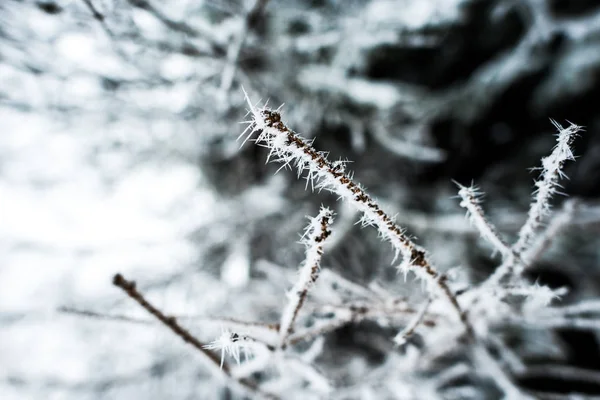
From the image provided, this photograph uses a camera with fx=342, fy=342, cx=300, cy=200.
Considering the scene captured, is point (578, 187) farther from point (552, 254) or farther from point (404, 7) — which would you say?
point (404, 7)

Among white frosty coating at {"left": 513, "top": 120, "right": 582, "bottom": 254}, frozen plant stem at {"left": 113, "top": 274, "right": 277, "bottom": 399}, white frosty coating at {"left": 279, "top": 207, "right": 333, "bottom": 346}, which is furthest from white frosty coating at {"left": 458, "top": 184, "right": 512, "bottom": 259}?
frozen plant stem at {"left": 113, "top": 274, "right": 277, "bottom": 399}

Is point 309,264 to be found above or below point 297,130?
below

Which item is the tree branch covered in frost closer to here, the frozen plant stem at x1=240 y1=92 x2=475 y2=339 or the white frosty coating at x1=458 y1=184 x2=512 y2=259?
the white frosty coating at x1=458 y1=184 x2=512 y2=259

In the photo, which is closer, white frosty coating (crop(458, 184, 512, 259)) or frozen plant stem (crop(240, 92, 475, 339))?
frozen plant stem (crop(240, 92, 475, 339))

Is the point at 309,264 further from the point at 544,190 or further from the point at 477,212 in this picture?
the point at 544,190

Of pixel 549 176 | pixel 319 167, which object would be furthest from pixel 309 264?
pixel 549 176

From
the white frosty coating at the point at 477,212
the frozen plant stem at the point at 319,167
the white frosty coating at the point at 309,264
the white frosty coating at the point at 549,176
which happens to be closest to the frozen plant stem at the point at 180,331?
the white frosty coating at the point at 309,264

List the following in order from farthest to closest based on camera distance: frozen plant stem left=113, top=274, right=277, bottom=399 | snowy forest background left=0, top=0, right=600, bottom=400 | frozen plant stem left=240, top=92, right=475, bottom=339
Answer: snowy forest background left=0, top=0, right=600, bottom=400 → frozen plant stem left=113, top=274, right=277, bottom=399 → frozen plant stem left=240, top=92, right=475, bottom=339
